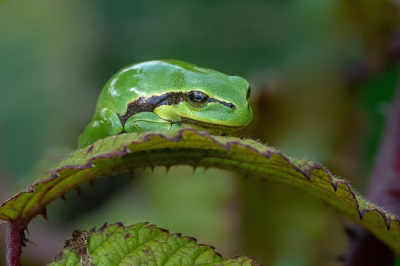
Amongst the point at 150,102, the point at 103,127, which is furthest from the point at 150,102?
the point at 103,127

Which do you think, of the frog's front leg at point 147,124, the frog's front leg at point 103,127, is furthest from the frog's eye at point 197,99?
the frog's front leg at point 103,127

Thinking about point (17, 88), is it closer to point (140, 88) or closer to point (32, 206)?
point (140, 88)

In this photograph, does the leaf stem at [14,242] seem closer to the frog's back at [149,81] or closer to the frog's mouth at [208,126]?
the frog's back at [149,81]

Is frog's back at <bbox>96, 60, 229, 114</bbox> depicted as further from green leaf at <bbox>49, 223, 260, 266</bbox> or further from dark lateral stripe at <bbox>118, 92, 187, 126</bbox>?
green leaf at <bbox>49, 223, 260, 266</bbox>

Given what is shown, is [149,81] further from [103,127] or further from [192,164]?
[192,164]

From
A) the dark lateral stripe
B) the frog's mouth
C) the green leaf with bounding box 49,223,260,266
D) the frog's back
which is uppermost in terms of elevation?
the frog's back

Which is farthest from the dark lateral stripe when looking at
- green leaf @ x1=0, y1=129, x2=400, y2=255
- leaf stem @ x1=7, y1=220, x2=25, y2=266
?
leaf stem @ x1=7, y1=220, x2=25, y2=266

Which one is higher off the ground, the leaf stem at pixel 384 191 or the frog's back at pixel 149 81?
the frog's back at pixel 149 81
